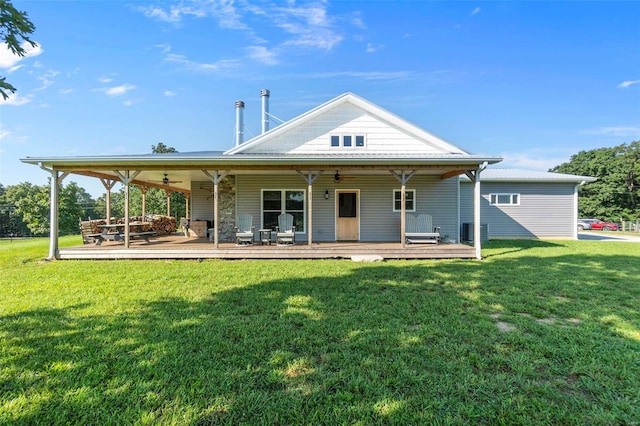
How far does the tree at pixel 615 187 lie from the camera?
32.8 m

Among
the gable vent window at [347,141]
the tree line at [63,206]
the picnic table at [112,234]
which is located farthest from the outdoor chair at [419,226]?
the tree line at [63,206]

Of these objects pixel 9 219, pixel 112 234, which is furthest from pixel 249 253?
pixel 9 219

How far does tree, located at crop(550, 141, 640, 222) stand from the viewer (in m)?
32.8

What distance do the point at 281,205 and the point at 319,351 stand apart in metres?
8.24

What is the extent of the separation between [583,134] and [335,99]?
41057mm

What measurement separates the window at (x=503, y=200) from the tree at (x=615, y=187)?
86.2 feet

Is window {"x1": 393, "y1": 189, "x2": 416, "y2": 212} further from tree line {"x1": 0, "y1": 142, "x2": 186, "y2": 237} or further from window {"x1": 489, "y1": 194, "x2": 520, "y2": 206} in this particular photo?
tree line {"x1": 0, "y1": 142, "x2": 186, "y2": 237}

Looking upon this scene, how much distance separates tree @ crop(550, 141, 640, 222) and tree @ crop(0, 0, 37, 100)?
42322mm

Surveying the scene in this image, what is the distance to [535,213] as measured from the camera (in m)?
13.6

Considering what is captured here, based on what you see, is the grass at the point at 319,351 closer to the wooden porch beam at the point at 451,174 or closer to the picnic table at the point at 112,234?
the picnic table at the point at 112,234

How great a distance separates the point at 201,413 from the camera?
6.58 ft

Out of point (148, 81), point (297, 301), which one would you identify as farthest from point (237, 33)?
point (297, 301)

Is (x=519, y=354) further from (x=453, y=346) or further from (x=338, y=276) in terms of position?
(x=338, y=276)

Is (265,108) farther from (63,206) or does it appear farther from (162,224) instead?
(63,206)
